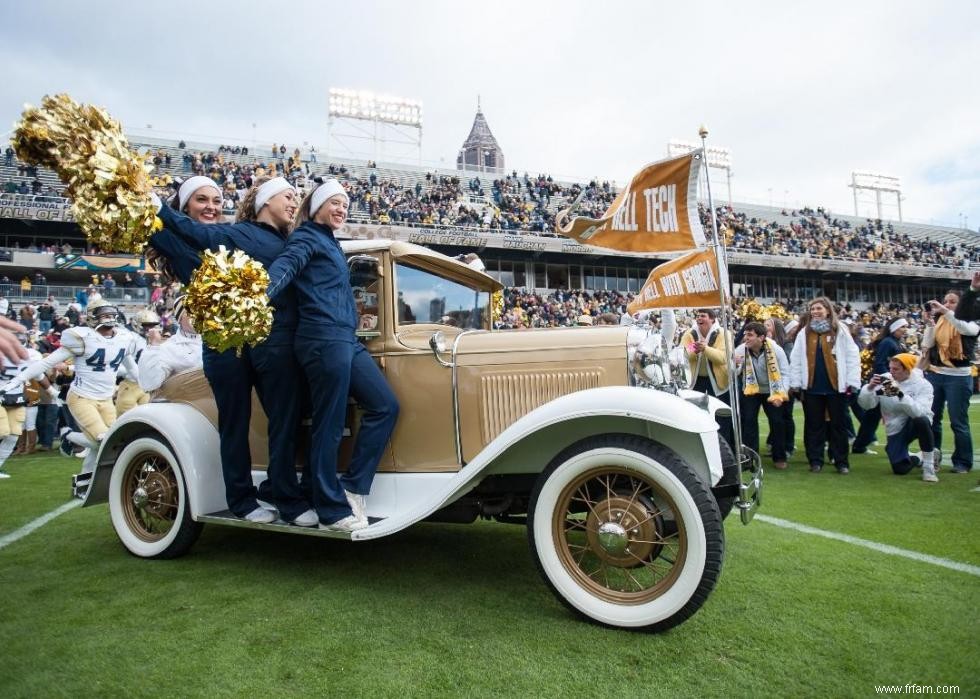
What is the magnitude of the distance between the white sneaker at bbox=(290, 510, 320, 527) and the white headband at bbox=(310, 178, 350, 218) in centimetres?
167

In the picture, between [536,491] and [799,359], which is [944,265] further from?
[536,491]

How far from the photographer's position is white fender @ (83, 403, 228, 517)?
12.3 feet

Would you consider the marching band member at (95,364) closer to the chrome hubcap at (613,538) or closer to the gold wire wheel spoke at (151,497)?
the gold wire wheel spoke at (151,497)

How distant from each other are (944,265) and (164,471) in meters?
55.8

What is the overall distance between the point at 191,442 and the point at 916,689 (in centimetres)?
377

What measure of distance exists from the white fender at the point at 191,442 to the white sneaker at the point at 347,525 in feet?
3.16

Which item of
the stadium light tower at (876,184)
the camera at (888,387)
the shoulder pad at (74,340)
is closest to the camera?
the camera at (888,387)

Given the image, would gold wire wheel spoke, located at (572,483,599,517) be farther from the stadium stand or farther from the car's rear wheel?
the stadium stand

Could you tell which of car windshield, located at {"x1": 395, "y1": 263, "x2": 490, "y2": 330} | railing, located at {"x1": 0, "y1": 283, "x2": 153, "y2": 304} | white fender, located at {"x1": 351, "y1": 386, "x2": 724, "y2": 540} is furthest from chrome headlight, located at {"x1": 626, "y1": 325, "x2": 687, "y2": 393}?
railing, located at {"x1": 0, "y1": 283, "x2": 153, "y2": 304}

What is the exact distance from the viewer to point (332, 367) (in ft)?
10.7

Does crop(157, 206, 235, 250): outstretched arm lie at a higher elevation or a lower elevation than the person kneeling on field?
higher

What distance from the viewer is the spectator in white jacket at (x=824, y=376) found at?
657cm

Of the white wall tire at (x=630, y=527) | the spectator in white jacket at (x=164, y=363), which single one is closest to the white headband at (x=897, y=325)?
the white wall tire at (x=630, y=527)

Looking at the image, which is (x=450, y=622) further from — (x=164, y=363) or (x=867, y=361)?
(x=867, y=361)
